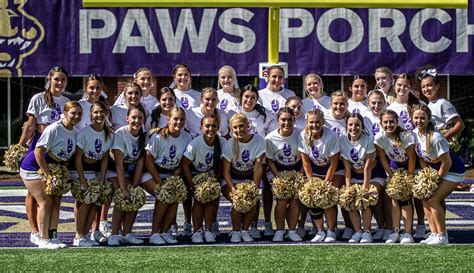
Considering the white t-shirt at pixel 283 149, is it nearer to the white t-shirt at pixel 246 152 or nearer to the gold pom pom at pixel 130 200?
the white t-shirt at pixel 246 152

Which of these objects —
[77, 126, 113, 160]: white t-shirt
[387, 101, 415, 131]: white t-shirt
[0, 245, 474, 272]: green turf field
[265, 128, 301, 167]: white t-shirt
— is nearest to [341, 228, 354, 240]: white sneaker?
[0, 245, 474, 272]: green turf field

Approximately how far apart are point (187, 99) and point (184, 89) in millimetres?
99

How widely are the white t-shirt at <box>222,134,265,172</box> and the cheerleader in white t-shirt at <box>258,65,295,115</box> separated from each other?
0.61 meters

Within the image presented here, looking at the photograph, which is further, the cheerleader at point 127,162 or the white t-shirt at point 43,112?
the white t-shirt at point 43,112

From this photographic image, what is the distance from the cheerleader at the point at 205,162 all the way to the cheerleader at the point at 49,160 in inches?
36.3

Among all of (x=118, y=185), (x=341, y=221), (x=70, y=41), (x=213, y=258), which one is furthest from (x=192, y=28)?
(x=213, y=258)

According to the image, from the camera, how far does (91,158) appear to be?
745 cm

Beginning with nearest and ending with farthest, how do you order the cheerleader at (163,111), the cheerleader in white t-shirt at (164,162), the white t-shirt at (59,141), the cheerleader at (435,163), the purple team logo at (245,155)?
the white t-shirt at (59,141)
the cheerleader at (435,163)
the cheerleader in white t-shirt at (164,162)
the purple team logo at (245,155)
the cheerleader at (163,111)

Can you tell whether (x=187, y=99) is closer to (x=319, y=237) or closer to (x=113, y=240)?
(x=113, y=240)

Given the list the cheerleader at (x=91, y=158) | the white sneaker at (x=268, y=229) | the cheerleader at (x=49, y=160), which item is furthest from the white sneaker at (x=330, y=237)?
the cheerleader at (x=49, y=160)

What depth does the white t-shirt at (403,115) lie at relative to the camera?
7.81 metres

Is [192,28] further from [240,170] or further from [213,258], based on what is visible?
[213,258]

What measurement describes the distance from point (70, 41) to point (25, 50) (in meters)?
0.67

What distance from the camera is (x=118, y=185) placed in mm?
7559
